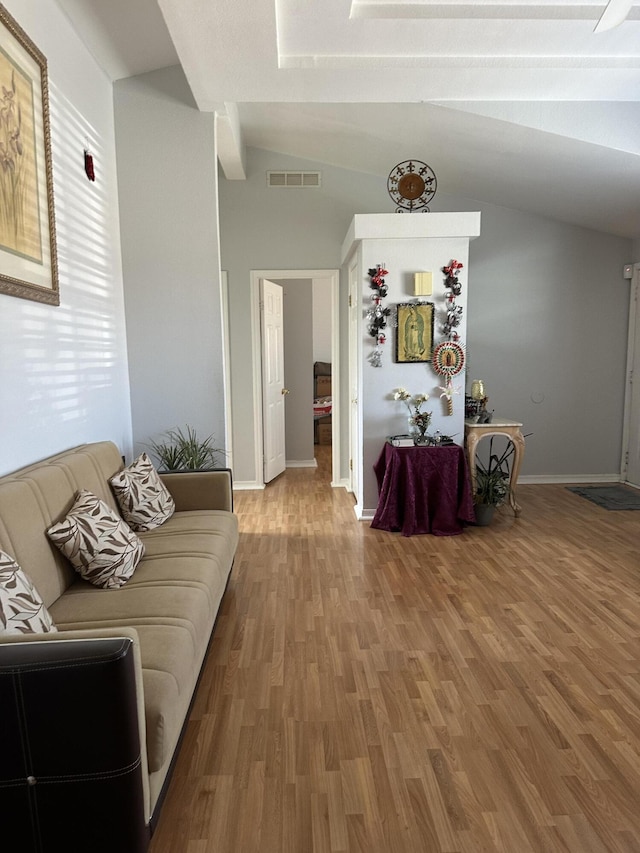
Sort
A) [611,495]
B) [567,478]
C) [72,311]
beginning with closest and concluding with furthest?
[72,311], [611,495], [567,478]

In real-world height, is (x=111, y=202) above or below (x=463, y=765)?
above

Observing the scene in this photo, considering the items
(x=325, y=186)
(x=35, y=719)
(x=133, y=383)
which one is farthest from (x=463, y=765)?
(x=325, y=186)

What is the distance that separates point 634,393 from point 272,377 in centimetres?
357

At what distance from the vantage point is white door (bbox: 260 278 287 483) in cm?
570

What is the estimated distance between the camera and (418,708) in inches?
86.4

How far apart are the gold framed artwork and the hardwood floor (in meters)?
1.83

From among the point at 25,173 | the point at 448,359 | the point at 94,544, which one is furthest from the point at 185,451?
the point at 448,359

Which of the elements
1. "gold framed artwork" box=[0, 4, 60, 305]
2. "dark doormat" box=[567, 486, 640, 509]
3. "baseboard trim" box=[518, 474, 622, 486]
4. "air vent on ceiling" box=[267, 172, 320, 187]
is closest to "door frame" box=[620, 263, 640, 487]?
"baseboard trim" box=[518, 474, 622, 486]

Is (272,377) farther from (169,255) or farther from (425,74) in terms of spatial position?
(425,74)

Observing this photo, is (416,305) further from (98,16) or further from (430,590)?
(98,16)

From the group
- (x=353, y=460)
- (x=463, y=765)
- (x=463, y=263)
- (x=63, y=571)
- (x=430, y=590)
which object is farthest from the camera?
(x=353, y=460)

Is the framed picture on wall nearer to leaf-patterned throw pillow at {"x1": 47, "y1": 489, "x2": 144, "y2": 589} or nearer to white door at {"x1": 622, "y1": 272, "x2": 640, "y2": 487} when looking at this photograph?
white door at {"x1": 622, "y1": 272, "x2": 640, "y2": 487}

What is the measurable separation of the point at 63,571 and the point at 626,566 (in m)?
3.22

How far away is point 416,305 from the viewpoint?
443cm
